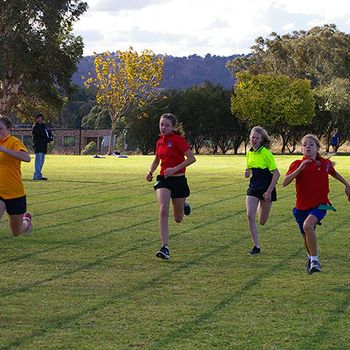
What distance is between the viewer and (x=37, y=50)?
55219mm

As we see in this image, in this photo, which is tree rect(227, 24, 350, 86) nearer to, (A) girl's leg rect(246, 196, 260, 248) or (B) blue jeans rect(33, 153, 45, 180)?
(B) blue jeans rect(33, 153, 45, 180)

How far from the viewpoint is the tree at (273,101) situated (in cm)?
6028

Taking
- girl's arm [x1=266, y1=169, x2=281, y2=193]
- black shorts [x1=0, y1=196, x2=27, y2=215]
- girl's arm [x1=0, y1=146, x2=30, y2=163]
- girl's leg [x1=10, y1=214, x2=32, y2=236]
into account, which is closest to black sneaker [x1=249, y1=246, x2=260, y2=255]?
girl's arm [x1=266, y1=169, x2=281, y2=193]

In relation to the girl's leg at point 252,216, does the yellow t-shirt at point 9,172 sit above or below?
above

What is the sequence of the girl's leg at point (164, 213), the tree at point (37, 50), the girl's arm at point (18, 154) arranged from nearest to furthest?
the girl's arm at point (18, 154), the girl's leg at point (164, 213), the tree at point (37, 50)

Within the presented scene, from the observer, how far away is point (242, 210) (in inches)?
647

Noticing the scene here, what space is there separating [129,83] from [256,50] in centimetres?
2643

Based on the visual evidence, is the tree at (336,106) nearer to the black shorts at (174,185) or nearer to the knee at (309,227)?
the black shorts at (174,185)

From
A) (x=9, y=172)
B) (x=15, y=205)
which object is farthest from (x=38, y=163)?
(x=9, y=172)

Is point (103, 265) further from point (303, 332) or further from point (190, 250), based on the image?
point (303, 332)

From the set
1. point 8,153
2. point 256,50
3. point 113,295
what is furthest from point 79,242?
point 256,50

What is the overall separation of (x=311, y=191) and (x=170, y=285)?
6.42 ft

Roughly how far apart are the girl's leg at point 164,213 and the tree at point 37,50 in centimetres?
4403

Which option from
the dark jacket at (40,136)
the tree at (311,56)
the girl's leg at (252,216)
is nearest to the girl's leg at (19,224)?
the girl's leg at (252,216)
